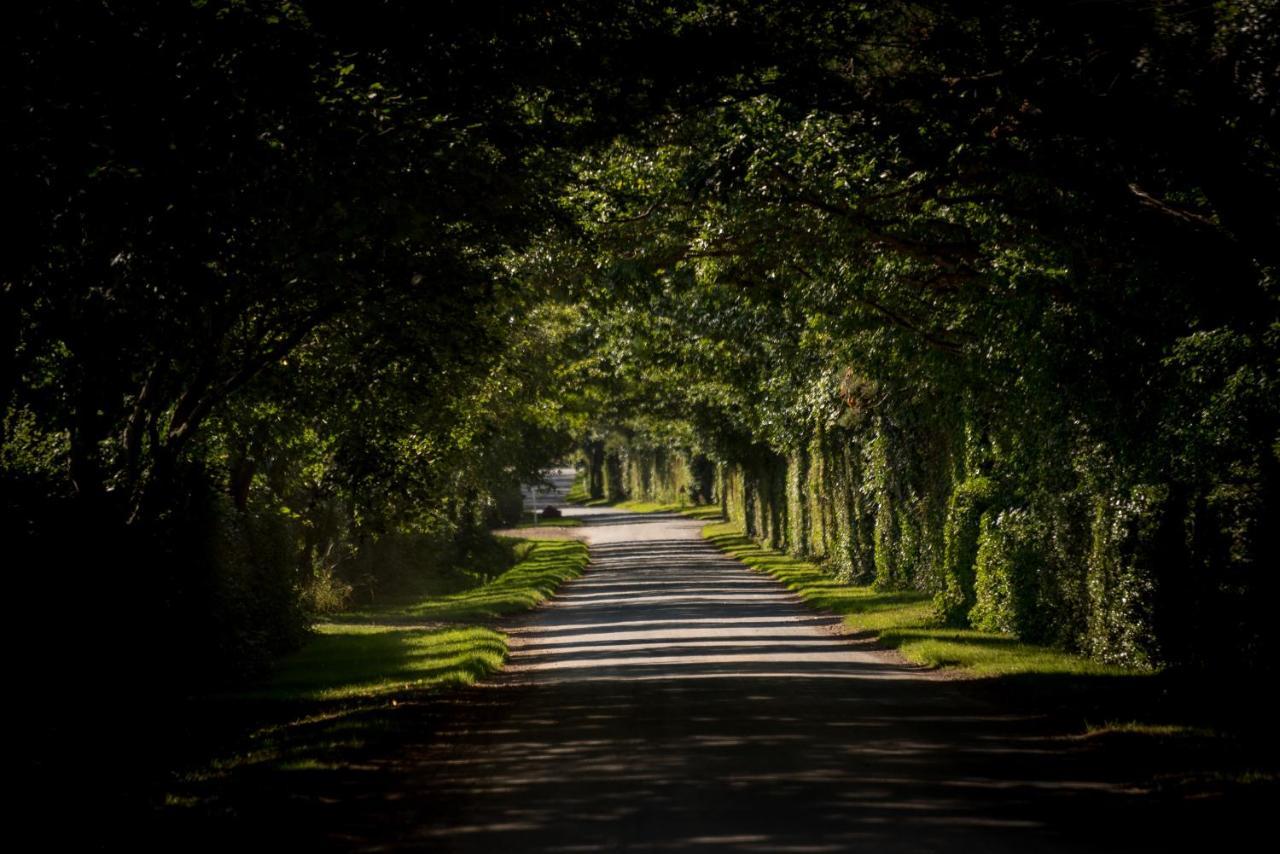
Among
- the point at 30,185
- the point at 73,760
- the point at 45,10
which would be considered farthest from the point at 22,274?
the point at 73,760

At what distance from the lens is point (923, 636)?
65.2ft

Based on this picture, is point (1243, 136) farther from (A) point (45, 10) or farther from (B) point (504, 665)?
(B) point (504, 665)

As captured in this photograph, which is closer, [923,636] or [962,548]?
[923,636]

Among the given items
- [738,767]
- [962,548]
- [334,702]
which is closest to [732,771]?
[738,767]

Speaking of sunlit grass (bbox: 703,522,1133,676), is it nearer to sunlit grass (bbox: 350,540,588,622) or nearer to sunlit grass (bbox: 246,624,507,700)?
sunlit grass (bbox: 246,624,507,700)

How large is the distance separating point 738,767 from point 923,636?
1043 centimetres

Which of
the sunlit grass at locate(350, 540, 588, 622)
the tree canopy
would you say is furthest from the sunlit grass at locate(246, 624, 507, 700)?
the sunlit grass at locate(350, 540, 588, 622)

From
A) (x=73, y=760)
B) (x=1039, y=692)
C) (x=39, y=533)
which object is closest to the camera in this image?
(x=73, y=760)

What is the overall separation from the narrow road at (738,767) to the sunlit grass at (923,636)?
702mm

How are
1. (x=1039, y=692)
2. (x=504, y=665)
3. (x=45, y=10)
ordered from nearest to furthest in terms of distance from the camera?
1. (x=45, y=10)
2. (x=1039, y=692)
3. (x=504, y=665)

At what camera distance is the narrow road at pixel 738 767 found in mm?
7957

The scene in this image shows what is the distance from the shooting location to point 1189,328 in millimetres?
13375

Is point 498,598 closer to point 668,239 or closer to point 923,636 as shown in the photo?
point 923,636

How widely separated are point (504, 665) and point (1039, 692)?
Result: 8.35 metres
